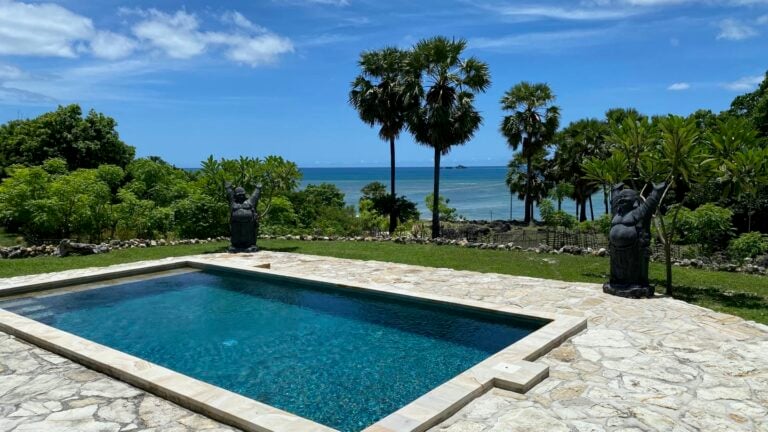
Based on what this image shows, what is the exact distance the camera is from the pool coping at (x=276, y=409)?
13.9 feet

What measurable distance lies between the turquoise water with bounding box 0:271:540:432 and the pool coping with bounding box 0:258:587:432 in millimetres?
485

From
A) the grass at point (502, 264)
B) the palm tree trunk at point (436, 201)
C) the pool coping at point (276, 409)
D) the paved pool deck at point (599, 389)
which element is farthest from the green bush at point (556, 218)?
the pool coping at point (276, 409)

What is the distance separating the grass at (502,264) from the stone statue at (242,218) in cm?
A: 101

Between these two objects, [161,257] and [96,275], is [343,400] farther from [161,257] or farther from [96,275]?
[161,257]

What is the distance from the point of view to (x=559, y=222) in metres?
21.8

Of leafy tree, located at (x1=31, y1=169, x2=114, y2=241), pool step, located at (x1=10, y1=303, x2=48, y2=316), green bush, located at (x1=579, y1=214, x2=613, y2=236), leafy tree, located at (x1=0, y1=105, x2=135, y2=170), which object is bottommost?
pool step, located at (x1=10, y1=303, x2=48, y2=316)

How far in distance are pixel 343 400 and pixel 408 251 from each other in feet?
32.1

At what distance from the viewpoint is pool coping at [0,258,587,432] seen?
13.9 ft

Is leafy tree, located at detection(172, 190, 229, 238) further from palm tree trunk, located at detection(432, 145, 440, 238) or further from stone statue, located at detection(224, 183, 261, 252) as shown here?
palm tree trunk, located at detection(432, 145, 440, 238)

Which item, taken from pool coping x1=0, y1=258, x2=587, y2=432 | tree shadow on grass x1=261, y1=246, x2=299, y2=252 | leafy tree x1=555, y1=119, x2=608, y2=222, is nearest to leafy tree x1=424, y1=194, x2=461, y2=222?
tree shadow on grass x1=261, y1=246, x2=299, y2=252

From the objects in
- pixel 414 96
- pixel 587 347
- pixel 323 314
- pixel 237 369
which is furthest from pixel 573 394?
pixel 414 96

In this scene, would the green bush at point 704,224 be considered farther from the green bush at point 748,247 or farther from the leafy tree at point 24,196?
the leafy tree at point 24,196

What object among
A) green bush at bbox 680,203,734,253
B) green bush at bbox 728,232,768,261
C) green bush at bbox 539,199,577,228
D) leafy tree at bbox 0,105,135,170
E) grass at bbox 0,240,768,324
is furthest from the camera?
leafy tree at bbox 0,105,135,170

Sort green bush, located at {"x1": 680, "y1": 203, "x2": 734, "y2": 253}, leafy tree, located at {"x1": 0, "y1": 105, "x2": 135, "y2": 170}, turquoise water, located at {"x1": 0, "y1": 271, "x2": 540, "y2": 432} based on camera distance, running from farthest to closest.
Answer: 1. leafy tree, located at {"x1": 0, "y1": 105, "x2": 135, "y2": 170}
2. green bush, located at {"x1": 680, "y1": 203, "x2": 734, "y2": 253}
3. turquoise water, located at {"x1": 0, "y1": 271, "x2": 540, "y2": 432}
